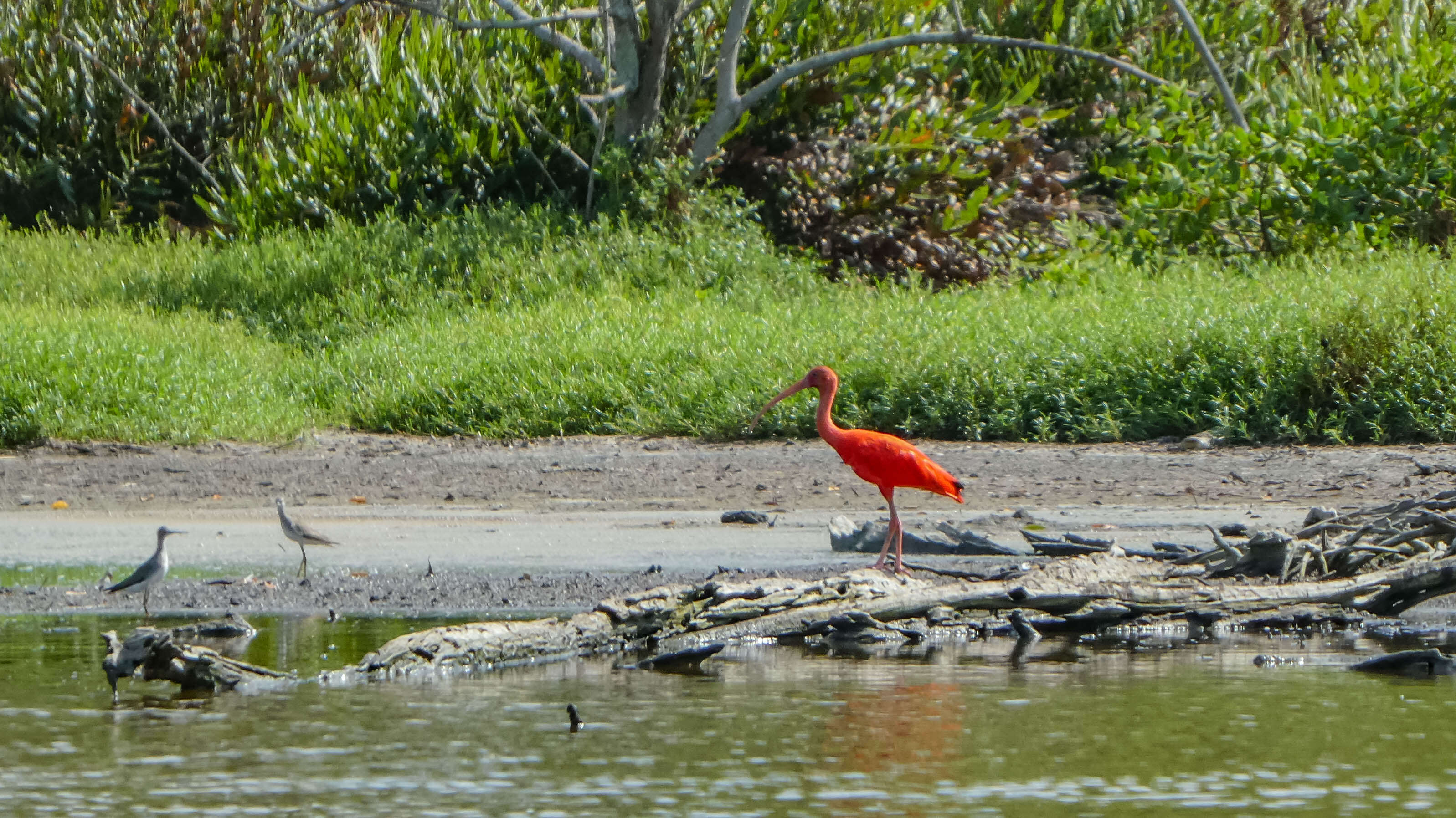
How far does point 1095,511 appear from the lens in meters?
10.0

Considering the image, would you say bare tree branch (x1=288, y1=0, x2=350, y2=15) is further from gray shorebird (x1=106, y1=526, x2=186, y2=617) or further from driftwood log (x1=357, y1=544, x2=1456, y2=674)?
driftwood log (x1=357, y1=544, x2=1456, y2=674)

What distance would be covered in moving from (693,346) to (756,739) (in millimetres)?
9372

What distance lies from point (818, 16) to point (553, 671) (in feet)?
47.2

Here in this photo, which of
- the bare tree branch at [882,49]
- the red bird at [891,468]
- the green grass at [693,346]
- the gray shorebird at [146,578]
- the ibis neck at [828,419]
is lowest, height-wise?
the gray shorebird at [146,578]

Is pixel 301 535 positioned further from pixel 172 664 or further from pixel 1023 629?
Result: pixel 1023 629

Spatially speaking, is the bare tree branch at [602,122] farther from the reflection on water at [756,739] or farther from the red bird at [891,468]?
the reflection on water at [756,739]

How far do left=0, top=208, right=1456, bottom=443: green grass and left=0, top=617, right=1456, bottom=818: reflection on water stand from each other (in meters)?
6.55

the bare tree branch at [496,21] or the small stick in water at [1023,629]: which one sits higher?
the bare tree branch at [496,21]

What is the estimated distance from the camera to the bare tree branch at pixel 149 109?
801 inches

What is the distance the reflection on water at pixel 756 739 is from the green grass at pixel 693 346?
655 cm

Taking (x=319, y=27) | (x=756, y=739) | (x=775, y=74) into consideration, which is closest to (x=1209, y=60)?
(x=775, y=74)

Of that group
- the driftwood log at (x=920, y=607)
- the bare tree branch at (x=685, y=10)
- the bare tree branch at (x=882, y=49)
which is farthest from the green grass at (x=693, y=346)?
the driftwood log at (x=920, y=607)

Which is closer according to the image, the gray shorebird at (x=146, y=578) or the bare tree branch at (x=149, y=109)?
the gray shorebird at (x=146, y=578)

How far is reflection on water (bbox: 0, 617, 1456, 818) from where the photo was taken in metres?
4.45
